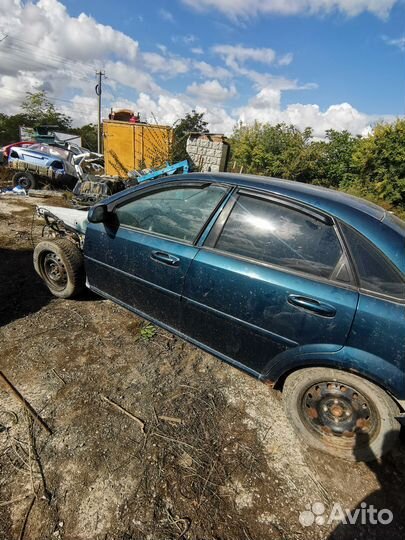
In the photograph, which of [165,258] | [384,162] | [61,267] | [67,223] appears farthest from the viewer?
[384,162]

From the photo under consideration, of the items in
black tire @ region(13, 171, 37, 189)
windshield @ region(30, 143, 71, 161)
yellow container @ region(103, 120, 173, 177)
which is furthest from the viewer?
yellow container @ region(103, 120, 173, 177)

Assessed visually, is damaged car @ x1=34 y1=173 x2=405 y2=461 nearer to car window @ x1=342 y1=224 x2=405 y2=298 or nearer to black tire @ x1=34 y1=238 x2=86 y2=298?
car window @ x1=342 y1=224 x2=405 y2=298

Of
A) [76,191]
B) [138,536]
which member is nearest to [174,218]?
[138,536]

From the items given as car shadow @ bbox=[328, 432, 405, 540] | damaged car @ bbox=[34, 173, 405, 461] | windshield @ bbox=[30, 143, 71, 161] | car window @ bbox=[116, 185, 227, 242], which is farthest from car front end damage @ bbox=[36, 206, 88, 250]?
windshield @ bbox=[30, 143, 71, 161]

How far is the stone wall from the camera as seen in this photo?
9.99m

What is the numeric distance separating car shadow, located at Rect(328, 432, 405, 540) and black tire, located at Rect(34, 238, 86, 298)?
2.80 m

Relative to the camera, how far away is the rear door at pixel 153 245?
88.5 inches

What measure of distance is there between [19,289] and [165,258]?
2.21 meters

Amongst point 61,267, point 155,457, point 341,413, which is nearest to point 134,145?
point 61,267

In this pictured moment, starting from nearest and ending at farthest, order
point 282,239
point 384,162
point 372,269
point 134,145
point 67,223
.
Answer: point 372,269, point 282,239, point 67,223, point 134,145, point 384,162

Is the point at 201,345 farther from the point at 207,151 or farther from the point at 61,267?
the point at 207,151

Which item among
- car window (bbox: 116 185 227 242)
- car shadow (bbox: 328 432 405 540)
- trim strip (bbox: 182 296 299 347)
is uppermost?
car window (bbox: 116 185 227 242)

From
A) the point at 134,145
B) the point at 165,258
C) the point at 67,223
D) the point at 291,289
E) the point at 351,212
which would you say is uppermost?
the point at 134,145

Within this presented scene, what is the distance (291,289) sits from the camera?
5.85 feet
